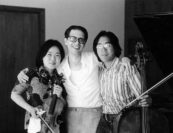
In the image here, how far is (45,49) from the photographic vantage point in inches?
112

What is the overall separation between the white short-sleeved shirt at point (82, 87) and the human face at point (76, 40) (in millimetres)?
123

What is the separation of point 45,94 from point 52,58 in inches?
10.9

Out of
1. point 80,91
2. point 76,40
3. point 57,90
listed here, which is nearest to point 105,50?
point 76,40

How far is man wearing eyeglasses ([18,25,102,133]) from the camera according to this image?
2863mm

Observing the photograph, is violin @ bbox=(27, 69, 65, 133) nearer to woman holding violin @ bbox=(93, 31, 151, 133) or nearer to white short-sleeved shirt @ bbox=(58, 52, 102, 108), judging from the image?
white short-sleeved shirt @ bbox=(58, 52, 102, 108)

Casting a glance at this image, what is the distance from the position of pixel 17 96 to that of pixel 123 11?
337 cm

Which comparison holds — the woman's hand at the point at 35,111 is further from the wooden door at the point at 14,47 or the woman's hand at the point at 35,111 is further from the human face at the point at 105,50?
the wooden door at the point at 14,47

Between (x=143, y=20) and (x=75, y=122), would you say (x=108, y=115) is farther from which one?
(x=143, y=20)

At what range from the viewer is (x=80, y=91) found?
2.85m

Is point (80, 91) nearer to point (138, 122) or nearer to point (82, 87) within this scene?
point (82, 87)

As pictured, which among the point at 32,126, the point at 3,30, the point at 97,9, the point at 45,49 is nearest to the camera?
the point at 32,126

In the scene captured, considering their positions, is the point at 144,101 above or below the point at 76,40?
below

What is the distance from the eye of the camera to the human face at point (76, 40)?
289cm

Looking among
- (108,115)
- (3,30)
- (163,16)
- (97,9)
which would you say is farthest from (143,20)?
(97,9)
